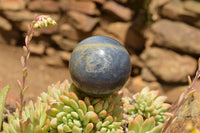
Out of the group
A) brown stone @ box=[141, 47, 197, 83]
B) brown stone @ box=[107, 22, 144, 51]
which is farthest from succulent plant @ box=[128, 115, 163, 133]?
brown stone @ box=[107, 22, 144, 51]

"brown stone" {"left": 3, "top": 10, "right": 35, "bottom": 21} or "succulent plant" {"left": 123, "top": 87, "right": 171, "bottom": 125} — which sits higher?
"brown stone" {"left": 3, "top": 10, "right": 35, "bottom": 21}

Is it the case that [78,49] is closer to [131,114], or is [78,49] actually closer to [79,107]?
[79,107]

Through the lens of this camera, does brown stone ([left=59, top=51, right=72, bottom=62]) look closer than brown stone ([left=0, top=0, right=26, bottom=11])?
No

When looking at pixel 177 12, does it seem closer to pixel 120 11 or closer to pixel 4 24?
pixel 120 11

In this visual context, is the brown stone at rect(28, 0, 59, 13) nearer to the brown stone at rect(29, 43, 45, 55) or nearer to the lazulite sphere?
the brown stone at rect(29, 43, 45, 55)

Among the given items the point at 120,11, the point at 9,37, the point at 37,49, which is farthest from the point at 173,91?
the point at 9,37

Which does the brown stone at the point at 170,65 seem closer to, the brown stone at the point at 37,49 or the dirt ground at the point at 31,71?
the dirt ground at the point at 31,71

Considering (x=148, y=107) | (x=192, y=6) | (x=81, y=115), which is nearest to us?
(x=81, y=115)
